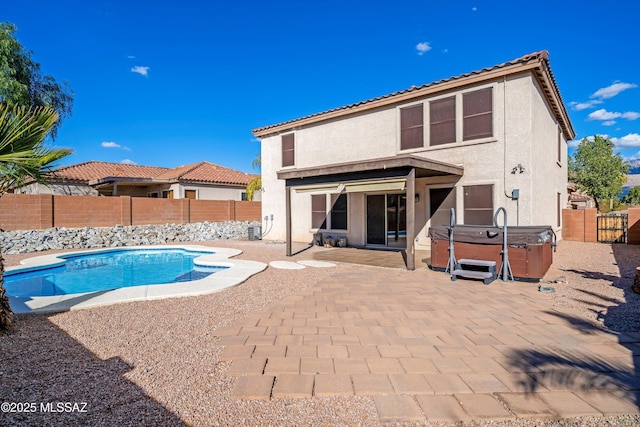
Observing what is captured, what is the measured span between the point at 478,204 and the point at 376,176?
4.24 m

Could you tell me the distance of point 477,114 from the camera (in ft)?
39.0

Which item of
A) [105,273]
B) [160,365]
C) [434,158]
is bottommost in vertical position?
[105,273]

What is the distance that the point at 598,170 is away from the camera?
4153 centimetres

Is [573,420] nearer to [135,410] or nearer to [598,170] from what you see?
[135,410]

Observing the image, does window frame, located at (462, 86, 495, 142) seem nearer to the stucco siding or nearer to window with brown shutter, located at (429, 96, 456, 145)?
the stucco siding

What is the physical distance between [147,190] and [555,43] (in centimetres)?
3251

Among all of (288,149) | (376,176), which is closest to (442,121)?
(376,176)

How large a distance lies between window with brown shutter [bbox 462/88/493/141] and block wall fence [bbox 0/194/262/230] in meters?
18.0

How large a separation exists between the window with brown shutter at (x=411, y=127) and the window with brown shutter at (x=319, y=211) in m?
4.99

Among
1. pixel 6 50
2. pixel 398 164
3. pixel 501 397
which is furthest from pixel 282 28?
pixel 501 397

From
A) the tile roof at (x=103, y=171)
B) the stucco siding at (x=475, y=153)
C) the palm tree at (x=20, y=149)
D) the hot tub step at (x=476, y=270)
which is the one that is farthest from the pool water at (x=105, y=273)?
the tile roof at (x=103, y=171)

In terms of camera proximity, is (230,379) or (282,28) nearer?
(230,379)

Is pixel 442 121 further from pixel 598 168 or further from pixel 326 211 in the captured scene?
pixel 598 168

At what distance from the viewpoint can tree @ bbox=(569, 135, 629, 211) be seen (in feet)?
136
